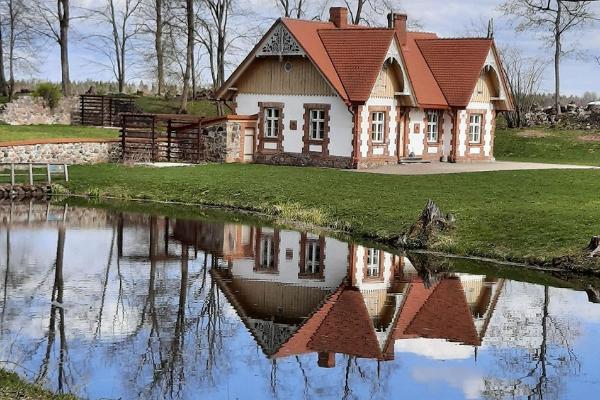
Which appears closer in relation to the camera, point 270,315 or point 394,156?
point 270,315

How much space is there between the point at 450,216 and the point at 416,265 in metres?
3.54

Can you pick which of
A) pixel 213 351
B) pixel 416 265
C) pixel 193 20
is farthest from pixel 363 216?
pixel 193 20

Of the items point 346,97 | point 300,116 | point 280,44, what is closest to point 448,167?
point 346,97

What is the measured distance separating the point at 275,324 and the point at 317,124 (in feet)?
84.1

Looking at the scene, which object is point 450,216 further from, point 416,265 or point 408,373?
point 408,373

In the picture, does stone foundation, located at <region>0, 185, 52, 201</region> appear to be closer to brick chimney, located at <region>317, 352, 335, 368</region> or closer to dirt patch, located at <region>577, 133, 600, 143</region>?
brick chimney, located at <region>317, 352, 335, 368</region>


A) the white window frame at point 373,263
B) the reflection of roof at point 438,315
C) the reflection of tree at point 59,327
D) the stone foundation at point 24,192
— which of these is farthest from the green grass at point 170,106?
the reflection of roof at point 438,315

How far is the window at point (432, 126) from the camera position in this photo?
44.8m

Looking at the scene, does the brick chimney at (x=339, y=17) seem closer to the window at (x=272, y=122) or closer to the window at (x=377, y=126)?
the window at (x=272, y=122)

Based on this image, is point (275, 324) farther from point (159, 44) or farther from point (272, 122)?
point (159, 44)

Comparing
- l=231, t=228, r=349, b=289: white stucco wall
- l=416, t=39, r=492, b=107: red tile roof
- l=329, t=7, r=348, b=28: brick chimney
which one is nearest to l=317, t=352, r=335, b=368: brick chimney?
l=231, t=228, r=349, b=289: white stucco wall

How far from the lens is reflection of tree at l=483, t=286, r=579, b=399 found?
13.2 m

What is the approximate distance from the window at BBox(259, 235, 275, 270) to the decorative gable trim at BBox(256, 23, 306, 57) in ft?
54.1

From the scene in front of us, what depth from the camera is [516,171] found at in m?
38.2
